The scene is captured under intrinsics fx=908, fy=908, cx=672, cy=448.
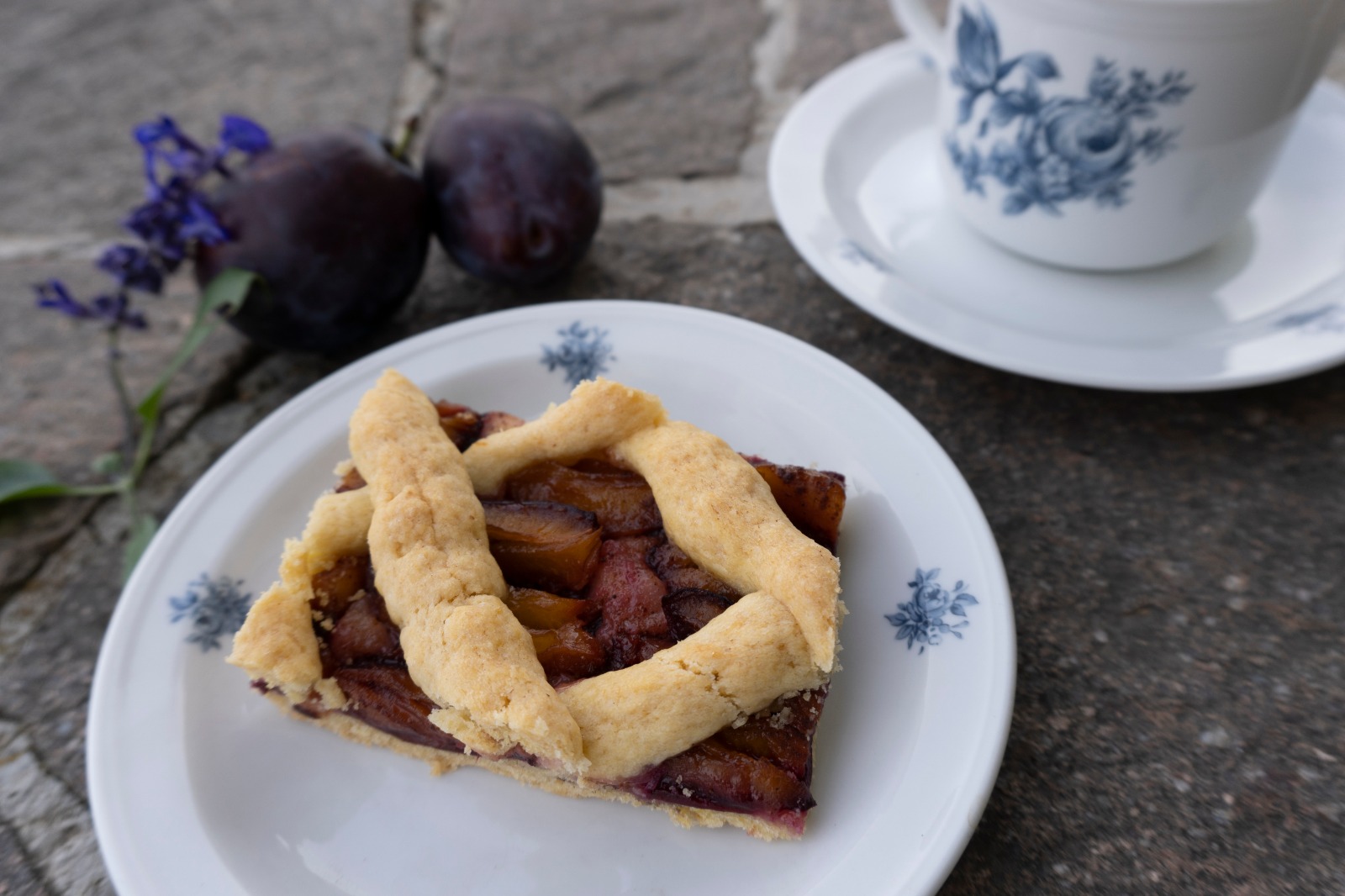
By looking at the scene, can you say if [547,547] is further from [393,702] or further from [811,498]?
[811,498]

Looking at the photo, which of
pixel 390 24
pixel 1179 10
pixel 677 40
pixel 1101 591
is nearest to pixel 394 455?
pixel 1101 591

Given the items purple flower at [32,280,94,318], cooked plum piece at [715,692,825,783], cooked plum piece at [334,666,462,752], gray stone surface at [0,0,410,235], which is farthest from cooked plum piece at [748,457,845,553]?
gray stone surface at [0,0,410,235]

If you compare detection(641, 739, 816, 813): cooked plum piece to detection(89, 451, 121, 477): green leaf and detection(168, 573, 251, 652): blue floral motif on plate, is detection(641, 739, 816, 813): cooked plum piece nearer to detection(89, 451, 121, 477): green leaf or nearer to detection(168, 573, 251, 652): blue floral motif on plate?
detection(168, 573, 251, 652): blue floral motif on plate

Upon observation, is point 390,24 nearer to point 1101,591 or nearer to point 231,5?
point 231,5

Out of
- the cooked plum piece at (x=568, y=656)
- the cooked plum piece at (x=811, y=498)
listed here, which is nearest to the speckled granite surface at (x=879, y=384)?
the cooked plum piece at (x=811, y=498)

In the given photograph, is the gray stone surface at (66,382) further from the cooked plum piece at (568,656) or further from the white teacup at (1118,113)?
the white teacup at (1118,113)

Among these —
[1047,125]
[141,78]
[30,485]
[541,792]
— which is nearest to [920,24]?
[1047,125]

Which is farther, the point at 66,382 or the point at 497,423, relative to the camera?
the point at 66,382
